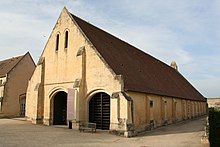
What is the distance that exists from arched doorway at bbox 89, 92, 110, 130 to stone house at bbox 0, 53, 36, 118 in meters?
18.4

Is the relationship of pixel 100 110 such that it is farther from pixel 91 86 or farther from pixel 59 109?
pixel 59 109

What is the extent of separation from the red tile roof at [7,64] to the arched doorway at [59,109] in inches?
586

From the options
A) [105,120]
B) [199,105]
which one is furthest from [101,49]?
[199,105]

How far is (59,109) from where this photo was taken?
2473 cm

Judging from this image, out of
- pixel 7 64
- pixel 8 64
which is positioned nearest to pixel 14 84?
pixel 8 64

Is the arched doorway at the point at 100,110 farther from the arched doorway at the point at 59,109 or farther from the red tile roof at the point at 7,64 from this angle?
the red tile roof at the point at 7,64

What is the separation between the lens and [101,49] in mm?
21500

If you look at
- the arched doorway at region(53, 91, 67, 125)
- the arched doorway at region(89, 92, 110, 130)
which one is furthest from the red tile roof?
the arched doorway at region(89, 92, 110, 130)

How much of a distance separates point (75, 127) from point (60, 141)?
19.1ft

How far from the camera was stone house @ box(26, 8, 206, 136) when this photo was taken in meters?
18.6

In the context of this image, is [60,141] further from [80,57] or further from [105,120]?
[80,57]

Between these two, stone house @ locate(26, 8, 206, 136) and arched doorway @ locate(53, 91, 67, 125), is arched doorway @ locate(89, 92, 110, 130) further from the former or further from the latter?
arched doorway @ locate(53, 91, 67, 125)

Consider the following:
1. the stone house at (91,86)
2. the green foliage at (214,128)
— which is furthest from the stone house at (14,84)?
the green foliage at (214,128)

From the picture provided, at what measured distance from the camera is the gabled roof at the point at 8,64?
36256mm
